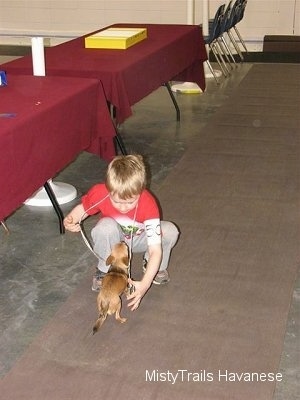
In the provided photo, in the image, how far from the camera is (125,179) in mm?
2043

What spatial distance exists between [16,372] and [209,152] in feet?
8.15

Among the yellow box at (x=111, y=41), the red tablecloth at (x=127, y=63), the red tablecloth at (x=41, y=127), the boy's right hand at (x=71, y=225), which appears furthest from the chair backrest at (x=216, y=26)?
the boy's right hand at (x=71, y=225)

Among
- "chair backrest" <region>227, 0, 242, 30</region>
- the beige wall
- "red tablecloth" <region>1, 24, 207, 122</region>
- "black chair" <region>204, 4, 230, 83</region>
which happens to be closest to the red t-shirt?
"red tablecloth" <region>1, 24, 207, 122</region>

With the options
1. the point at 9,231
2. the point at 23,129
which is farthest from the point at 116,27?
the point at 23,129

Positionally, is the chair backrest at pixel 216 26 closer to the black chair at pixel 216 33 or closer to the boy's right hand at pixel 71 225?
the black chair at pixel 216 33

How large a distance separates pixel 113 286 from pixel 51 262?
72cm

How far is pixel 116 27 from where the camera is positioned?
16.2ft

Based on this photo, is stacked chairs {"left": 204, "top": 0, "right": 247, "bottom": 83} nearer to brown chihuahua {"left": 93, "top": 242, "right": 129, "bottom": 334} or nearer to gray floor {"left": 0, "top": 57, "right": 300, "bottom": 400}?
gray floor {"left": 0, "top": 57, "right": 300, "bottom": 400}

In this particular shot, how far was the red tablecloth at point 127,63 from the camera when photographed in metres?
3.35

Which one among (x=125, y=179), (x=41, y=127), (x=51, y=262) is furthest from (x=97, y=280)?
(x=41, y=127)

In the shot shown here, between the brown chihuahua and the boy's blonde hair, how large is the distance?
0.20 m

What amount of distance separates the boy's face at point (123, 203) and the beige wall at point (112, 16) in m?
6.60

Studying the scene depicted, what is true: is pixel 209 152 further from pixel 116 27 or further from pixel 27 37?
pixel 27 37

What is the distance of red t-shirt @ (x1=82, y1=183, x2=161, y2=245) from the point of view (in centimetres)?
221
